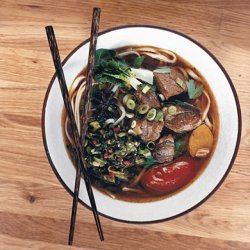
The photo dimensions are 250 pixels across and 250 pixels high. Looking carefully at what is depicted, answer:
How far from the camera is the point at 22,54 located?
2.21 m

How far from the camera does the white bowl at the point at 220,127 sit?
2.05m

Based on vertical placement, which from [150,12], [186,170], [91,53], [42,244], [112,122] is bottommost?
[42,244]

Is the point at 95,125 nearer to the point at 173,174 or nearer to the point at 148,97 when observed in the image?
the point at 148,97

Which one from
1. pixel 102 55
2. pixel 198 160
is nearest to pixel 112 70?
pixel 102 55

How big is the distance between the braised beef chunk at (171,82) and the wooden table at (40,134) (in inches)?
8.1

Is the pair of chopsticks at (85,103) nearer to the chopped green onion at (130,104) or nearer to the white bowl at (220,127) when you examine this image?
the white bowl at (220,127)

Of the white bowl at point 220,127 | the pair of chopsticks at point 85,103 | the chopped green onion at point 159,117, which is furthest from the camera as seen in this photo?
the chopped green onion at point 159,117

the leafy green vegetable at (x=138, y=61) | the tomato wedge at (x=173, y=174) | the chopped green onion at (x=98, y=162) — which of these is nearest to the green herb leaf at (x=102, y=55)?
the leafy green vegetable at (x=138, y=61)

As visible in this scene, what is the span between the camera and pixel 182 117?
2.12 metres

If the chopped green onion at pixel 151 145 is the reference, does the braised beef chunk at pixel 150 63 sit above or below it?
above

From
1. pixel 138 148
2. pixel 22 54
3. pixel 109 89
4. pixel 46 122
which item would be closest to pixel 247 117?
pixel 138 148

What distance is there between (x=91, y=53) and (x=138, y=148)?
540mm

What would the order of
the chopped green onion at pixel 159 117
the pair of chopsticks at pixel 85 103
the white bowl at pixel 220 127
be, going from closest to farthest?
the pair of chopsticks at pixel 85 103, the white bowl at pixel 220 127, the chopped green onion at pixel 159 117

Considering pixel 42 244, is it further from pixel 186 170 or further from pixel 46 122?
pixel 186 170
